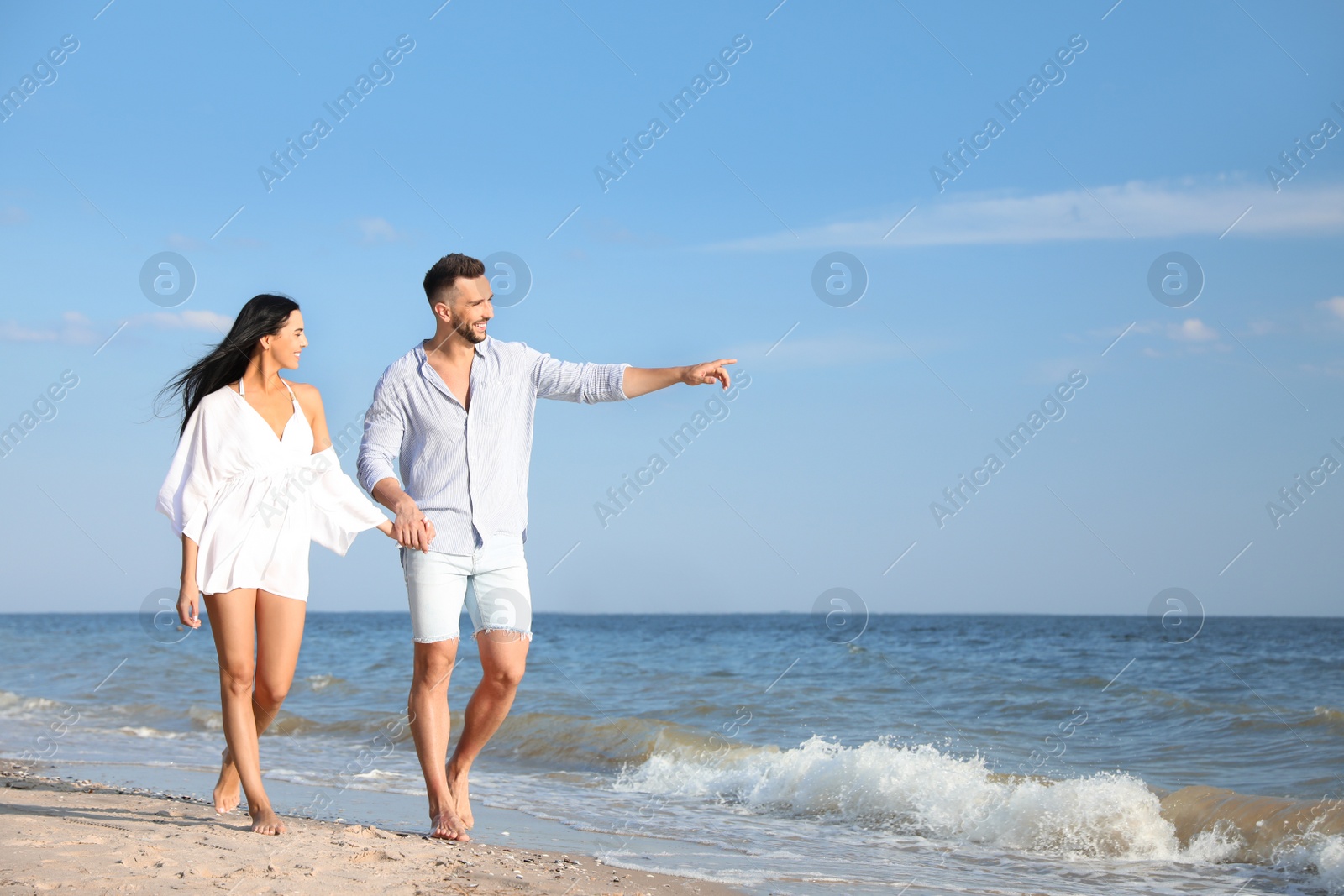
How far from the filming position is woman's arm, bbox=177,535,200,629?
3.74m

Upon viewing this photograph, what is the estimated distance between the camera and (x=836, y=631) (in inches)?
1449

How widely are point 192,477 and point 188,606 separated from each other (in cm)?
49

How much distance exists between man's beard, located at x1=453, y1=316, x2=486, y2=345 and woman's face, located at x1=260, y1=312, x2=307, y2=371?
0.56m

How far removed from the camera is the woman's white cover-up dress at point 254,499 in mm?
3867

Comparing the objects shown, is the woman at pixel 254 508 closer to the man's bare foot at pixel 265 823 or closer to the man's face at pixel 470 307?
the man's bare foot at pixel 265 823

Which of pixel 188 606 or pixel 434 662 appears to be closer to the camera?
pixel 188 606

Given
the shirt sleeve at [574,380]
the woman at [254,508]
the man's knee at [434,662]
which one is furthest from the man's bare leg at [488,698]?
the shirt sleeve at [574,380]

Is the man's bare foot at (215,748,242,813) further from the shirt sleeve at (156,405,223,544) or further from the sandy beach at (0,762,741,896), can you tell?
the shirt sleeve at (156,405,223,544)

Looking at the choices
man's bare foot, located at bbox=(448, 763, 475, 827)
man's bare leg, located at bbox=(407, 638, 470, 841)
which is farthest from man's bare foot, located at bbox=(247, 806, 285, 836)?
man's bare foot, located at bbox=(448, 763, 475, 827)

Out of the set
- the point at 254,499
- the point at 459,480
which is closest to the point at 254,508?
the point at 254,499

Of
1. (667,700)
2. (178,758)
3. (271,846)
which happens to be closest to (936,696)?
(667,700)

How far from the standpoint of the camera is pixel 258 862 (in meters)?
3.53

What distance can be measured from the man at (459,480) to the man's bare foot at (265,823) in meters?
0.53

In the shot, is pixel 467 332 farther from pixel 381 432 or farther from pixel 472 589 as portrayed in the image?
pixel 472 589
